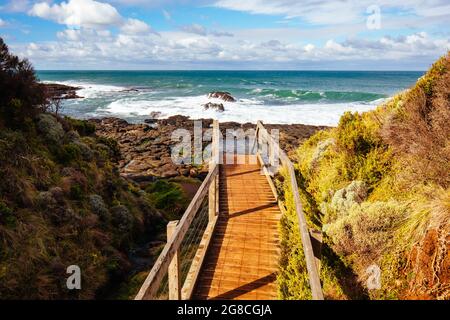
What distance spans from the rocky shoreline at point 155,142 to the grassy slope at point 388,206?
46.7 ft

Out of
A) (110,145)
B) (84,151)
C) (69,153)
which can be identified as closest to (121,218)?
(69,153)

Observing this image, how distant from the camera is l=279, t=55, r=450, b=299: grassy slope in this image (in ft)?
15.4

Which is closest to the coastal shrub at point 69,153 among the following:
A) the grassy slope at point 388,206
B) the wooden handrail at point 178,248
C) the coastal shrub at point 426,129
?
the wooden handrail at point 178,248

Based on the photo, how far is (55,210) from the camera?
1004 cm

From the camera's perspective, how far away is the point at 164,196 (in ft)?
55.4

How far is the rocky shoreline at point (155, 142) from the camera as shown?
22297mm

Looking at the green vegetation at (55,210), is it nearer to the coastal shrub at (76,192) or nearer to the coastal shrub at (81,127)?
the coastal shrub at (76,192)

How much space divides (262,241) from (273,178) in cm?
408

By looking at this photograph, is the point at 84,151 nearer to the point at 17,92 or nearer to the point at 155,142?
the point at 17,92

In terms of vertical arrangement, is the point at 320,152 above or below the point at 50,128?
below

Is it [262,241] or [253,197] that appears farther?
[253,197]

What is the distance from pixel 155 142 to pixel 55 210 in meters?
20.2
